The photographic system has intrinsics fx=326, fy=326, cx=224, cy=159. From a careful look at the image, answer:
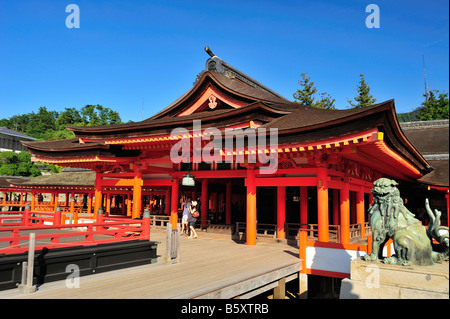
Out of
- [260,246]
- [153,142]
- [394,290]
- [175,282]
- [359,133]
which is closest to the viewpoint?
[394,290]

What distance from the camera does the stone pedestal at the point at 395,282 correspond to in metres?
5.51

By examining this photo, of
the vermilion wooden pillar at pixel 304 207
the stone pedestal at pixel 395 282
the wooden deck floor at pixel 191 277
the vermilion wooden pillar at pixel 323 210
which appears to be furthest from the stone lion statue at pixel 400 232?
the vermilion wooden pillar at pixel 304 207

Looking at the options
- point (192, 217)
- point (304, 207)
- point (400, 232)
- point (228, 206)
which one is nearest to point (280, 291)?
point (400, 232)

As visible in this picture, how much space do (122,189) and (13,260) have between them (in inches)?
1030

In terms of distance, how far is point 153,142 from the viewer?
14.7 metres

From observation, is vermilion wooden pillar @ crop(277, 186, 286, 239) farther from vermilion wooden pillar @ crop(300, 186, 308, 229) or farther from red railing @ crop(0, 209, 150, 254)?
red railing @ crop(0, 209, 150, 254)

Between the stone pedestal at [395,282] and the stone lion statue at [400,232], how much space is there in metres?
0.19

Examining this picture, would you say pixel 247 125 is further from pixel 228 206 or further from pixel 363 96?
pixel 363 96

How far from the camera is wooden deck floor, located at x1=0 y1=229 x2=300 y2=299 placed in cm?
633

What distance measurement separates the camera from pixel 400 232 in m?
6.24

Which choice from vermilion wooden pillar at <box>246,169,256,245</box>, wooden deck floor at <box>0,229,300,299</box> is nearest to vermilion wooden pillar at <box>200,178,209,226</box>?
vermilion wooden pillar at <box>246,169,256,245</box>

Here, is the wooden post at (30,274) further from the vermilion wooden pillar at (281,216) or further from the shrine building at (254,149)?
the vermilion wooden pillar at (281,216)
